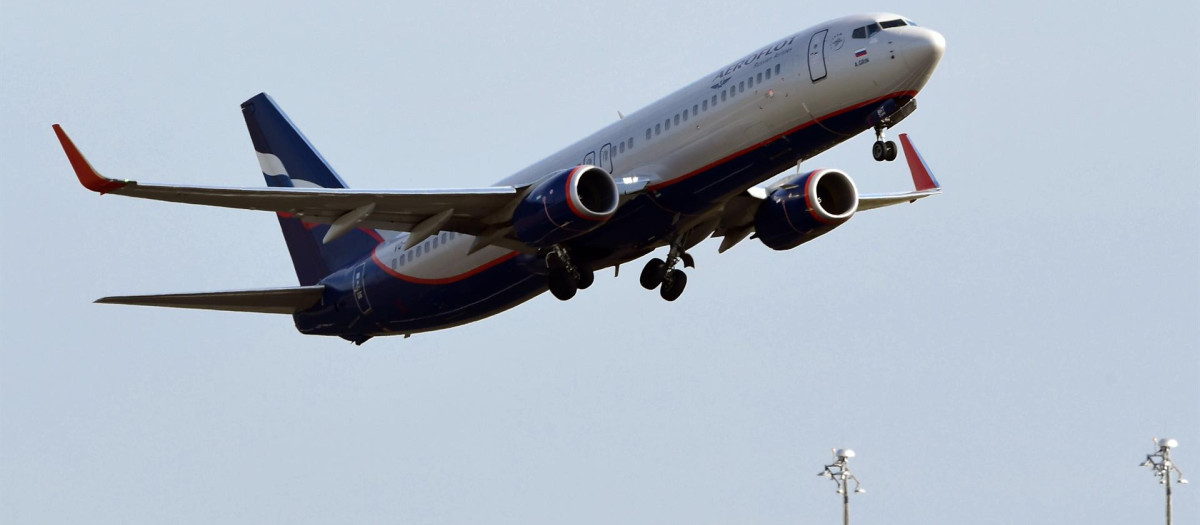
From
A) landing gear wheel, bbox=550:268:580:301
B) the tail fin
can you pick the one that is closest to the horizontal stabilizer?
the tail fin

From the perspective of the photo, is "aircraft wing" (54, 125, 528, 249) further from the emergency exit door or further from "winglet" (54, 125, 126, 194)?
the emergency exit door

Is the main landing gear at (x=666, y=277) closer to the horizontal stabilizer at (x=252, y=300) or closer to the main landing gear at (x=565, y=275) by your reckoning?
the main landing gear at (x=565, y=275)

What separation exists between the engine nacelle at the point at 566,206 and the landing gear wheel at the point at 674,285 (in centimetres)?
596

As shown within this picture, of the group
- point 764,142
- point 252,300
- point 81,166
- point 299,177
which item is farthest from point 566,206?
point 299,177

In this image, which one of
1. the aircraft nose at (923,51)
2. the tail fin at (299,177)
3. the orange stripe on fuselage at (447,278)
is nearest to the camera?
the aircraft nose at (923,51)

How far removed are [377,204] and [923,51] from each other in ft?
42.1

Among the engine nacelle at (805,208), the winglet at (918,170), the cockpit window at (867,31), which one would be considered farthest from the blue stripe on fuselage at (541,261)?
the winglet at (918,170)

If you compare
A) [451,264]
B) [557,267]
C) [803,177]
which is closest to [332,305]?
[451,264]

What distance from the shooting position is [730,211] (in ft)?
163

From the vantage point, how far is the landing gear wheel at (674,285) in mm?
50281

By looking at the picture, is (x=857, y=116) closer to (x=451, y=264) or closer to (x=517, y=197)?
(x=517, y=197)

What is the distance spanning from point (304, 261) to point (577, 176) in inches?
587

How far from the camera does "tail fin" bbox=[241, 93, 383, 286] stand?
54.5m

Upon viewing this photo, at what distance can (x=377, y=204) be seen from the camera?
45.3m
